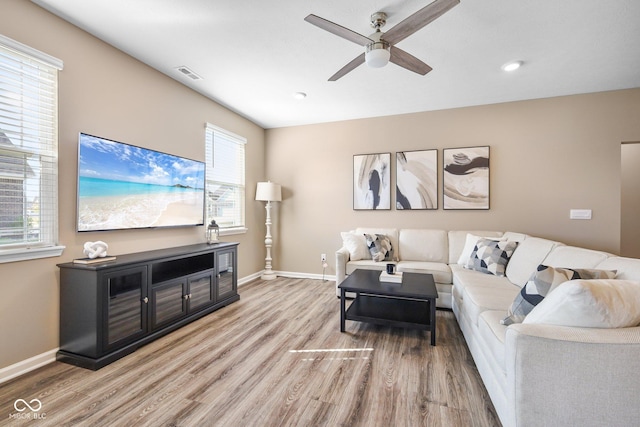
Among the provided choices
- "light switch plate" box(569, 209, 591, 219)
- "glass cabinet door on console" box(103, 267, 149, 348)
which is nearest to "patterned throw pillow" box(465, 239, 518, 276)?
"light switch plate" box(569, 209, 591, 219)

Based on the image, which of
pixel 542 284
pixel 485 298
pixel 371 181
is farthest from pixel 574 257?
pixel 371 181

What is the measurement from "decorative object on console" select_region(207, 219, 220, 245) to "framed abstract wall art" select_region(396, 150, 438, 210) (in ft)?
8.65

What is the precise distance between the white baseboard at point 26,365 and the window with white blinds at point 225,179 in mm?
1935

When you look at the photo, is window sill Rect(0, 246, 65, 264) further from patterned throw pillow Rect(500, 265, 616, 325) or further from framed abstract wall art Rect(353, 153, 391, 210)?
framed abstract wall art Rect(353, 153, 391, 210)

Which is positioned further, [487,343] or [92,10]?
[92,10]

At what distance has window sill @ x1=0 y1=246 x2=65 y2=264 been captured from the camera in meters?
1.79

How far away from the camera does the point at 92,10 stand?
2.04 meters

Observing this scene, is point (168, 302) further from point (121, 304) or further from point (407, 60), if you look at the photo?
point (407, 60)

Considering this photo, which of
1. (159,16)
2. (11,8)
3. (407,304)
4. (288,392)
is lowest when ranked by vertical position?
(288,392)

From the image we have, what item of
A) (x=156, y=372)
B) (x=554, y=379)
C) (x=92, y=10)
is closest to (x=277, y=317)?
(x=156, y=372)

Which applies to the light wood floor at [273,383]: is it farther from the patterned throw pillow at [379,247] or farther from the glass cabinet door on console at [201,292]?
the patterned throw pillow at [379,247]

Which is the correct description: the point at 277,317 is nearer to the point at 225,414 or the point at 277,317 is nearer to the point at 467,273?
the point at 225,414

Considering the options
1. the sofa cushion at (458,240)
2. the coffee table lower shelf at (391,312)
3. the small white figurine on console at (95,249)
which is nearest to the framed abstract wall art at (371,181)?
the sofa cushion at (458,240)

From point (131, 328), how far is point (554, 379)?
274 cm
